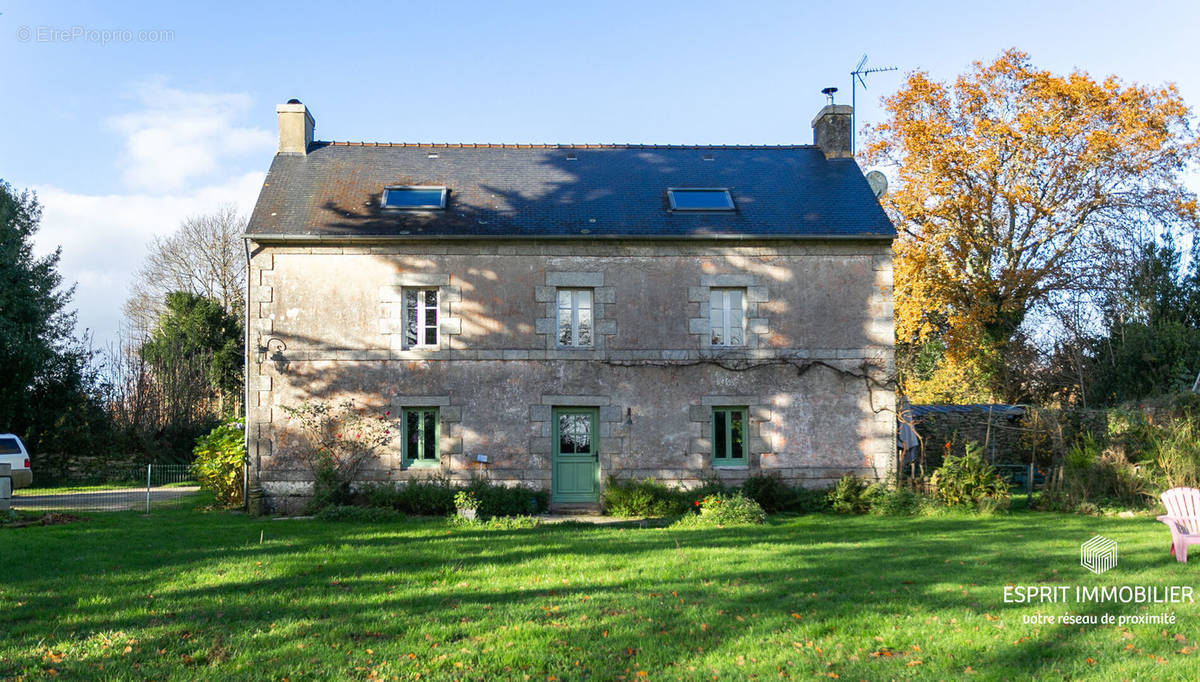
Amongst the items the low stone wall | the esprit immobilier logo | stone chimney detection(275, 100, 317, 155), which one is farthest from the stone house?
the esprit immobilier logo

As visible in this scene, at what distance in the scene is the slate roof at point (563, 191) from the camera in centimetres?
1484

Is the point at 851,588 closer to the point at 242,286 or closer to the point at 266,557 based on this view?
the point at 266,557

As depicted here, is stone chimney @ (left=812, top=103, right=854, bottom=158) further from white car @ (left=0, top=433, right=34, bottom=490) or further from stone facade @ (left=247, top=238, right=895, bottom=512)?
white car @ (left=0, top=433, right=34, bottom=490)

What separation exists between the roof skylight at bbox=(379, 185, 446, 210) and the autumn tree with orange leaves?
14.4m

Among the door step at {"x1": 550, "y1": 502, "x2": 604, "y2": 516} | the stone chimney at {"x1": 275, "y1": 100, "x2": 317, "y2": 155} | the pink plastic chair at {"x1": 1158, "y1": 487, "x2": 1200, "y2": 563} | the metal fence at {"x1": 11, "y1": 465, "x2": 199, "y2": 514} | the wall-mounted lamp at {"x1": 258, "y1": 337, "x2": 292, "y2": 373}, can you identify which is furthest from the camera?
the stone chimney at {"x1": 275, "y1": 100, "x2": 317, "y2": 155}

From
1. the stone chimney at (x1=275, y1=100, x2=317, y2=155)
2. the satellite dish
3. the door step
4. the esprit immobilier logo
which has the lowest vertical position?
the door step

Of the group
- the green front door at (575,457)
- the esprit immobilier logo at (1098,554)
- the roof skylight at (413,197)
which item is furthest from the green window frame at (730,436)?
the roof skylight at (413,197)

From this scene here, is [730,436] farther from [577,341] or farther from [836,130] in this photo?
[836,130]

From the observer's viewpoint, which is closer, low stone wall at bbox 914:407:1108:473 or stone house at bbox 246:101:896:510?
stone house at bbox 246:101:896:510

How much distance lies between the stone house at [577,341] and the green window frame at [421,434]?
1.3 inches

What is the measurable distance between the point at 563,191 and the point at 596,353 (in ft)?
11.8

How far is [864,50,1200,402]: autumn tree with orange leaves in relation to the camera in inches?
901

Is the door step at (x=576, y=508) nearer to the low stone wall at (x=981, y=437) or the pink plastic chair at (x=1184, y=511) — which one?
the low stone wall at (x=981, y=437)

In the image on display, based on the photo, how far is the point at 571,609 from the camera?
21.5 feet
